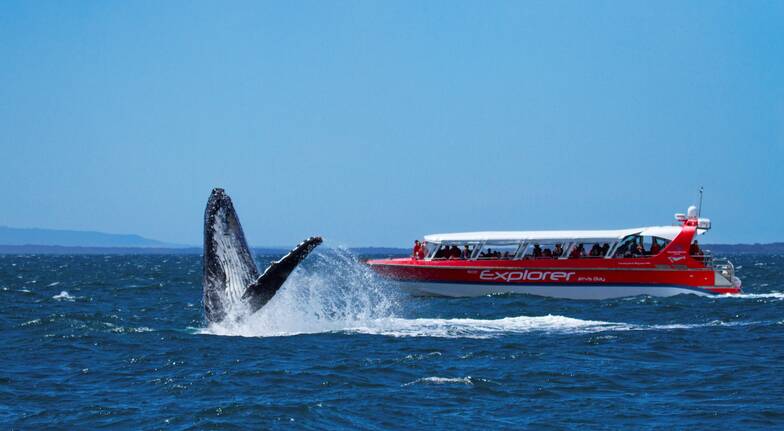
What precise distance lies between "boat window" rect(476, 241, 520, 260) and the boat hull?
1147 millimetres

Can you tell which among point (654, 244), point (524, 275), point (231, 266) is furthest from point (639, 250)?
point (231, 266)

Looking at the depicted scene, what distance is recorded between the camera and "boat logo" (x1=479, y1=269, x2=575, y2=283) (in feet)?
107

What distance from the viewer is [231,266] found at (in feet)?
47.3

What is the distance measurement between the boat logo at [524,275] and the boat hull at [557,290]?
23cm

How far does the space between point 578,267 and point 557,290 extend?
3.35 feet

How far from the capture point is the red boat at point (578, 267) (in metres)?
32.4

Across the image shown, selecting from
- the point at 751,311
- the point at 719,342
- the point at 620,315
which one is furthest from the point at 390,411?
the point at 751,311

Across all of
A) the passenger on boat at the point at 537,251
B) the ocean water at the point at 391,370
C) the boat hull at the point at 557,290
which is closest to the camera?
the ocean water at the point at 391,370

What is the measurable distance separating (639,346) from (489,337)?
9.69 ft

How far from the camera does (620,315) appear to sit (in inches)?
998

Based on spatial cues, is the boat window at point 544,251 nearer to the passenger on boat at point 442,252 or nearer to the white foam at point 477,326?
the passenger on boat at point 442,252

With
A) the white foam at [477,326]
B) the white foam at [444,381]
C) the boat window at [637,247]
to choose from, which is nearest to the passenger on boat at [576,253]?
the boat window at [637,247]

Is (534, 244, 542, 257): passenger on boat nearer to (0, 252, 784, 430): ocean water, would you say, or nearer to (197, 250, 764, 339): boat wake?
(0, 252, 784, 430): ocean water

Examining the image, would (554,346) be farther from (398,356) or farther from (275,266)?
(275,266)
